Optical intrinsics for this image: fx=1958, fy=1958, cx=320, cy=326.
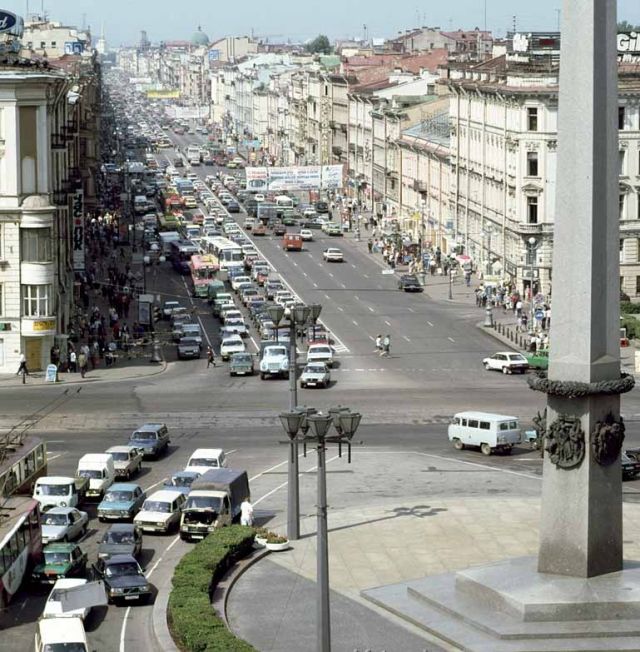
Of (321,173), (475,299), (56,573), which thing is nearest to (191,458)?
(56,573)

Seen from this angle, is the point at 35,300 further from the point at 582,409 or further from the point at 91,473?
the point at 582,409

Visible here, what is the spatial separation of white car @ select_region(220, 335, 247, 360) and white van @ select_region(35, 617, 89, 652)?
4776cm

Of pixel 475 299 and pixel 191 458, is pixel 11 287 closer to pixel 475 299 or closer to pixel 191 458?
pixel 191 458

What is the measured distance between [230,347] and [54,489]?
3457cm

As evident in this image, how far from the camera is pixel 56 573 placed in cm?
4238

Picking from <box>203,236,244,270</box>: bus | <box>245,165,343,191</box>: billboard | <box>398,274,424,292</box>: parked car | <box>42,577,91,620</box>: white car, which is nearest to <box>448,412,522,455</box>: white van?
<box>42,577,91,620</box>: white car

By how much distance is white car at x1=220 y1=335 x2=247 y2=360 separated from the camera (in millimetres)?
84375

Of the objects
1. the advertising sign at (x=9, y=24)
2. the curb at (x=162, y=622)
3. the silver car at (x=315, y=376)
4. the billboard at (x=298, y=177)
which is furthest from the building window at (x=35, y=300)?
the billboard at (x=298, y=177)

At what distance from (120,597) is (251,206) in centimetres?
12331

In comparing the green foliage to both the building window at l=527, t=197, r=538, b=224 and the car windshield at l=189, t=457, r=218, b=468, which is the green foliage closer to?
the car windshield at l=189, t=457, r=218, b=468

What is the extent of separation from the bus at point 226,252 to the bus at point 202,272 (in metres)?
2.05

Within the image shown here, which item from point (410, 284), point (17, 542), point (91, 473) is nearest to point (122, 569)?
point (17, 542)

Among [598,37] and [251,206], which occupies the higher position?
[598,37]

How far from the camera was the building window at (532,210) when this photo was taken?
352 feet
